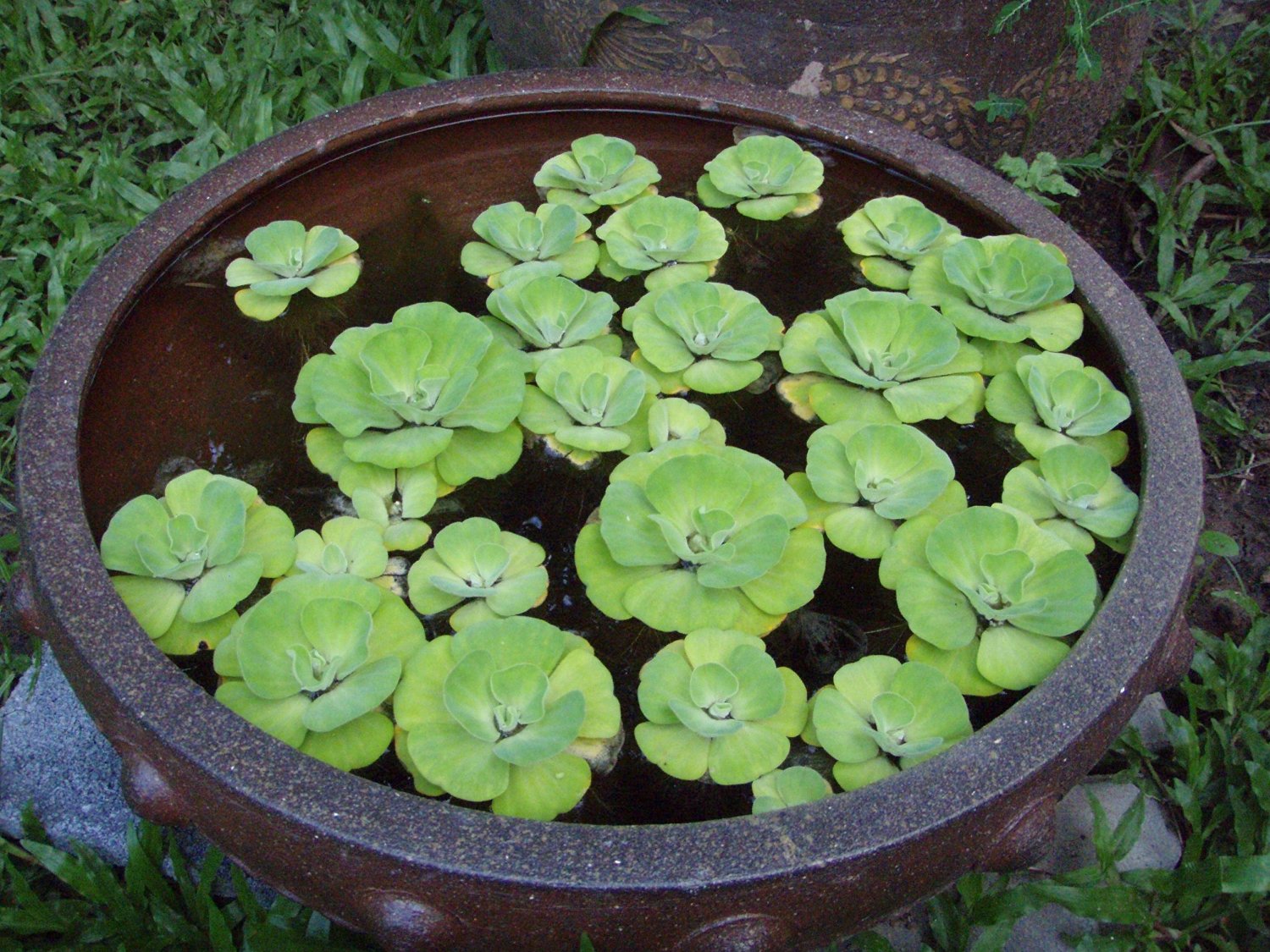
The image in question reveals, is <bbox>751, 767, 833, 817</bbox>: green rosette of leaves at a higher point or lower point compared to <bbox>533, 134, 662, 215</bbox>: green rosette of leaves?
lower

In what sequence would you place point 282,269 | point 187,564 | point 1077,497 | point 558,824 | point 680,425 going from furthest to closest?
point 282,269 → point 680,425 → point 1077,497 → point 187,564 → point 558,824

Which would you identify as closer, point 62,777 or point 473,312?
point 473,312

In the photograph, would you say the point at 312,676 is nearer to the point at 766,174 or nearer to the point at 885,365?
the point at 885,365

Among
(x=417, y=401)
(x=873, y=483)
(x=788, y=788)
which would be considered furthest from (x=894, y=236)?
(x=788, y=788)

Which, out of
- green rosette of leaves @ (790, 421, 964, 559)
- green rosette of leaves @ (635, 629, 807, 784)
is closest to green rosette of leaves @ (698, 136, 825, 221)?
green rosette of leaves @ (790, 421, 964, 559)

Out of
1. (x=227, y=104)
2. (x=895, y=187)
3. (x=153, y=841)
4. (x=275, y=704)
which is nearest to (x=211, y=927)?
(x=153, y=841)

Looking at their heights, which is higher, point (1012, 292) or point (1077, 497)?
point (1012, 292)

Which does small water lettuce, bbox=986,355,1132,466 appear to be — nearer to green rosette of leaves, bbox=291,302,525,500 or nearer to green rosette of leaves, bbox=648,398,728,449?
green rosette of leaves, bbox=648,398,728,449
